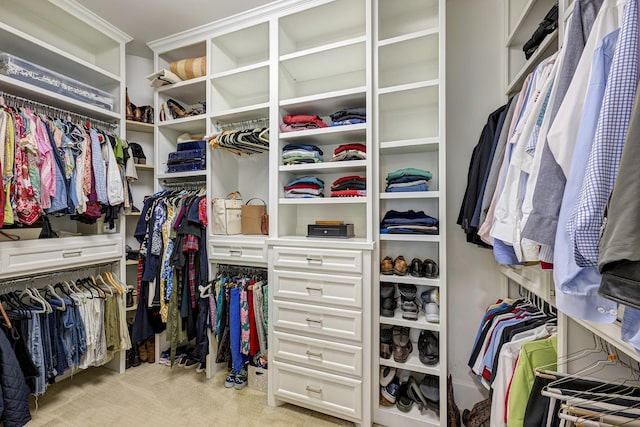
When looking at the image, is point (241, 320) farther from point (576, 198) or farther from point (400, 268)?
point (576, 198)

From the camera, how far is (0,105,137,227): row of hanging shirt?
1490 mm

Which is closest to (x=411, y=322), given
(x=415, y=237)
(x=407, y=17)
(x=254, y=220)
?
(x=415, y=237)

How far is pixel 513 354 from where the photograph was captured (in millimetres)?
1080

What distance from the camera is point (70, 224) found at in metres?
2.13

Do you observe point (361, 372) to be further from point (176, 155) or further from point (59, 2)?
point (59, 2)

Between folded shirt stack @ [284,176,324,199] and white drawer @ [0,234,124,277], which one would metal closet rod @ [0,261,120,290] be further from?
folded shirt stack @ [284,176,324,199]

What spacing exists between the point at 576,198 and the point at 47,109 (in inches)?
112

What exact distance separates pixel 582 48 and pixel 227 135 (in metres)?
1.84

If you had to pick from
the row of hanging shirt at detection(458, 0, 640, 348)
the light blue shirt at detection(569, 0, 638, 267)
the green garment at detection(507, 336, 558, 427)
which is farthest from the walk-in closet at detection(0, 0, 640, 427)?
the light blue shirt at detection(569, 0, 638, 267)

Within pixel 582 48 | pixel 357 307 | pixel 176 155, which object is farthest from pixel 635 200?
pixel 176 155

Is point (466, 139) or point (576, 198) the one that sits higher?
point (466, 139)

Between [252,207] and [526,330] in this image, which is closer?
[526,330]

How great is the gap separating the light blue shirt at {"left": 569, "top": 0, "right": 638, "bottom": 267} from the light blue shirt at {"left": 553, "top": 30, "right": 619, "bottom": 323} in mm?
55

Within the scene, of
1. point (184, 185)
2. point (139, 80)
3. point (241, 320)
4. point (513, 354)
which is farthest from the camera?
point (139, 80)
